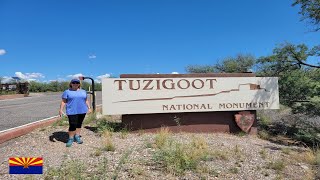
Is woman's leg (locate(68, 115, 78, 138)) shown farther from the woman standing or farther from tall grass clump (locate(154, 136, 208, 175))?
tall grass clump (locate(154, 136, 208, 175))

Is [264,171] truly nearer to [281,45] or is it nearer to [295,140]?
[295,140]

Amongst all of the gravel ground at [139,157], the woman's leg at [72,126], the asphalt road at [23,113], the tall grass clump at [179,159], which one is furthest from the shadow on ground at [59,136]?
the tall grass clump at [179,159]

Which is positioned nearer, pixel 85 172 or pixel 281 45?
pixel 85 172

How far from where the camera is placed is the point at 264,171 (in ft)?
19.5

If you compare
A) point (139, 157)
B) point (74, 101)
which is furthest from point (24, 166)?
point (74, 101)

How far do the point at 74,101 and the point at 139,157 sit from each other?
6.88ft

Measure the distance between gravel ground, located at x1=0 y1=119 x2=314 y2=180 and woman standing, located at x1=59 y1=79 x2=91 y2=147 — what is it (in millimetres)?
272

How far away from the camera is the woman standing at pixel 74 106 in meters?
7.39

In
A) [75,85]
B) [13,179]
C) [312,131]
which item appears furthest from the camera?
[312,131]

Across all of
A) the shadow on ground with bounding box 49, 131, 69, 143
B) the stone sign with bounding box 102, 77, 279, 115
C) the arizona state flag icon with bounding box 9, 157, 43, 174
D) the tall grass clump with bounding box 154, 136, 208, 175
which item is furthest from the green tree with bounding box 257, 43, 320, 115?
the arizona state flag icon with bounding box 9, 157, 43, 174

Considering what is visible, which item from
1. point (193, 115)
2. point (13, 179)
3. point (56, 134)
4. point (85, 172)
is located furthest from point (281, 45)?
point (13, 179)

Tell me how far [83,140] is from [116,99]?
1.59 meters

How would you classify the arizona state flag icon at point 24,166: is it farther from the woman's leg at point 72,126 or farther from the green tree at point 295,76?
the green tree at point 295,76

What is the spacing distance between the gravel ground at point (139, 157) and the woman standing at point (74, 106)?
0.27 metres
